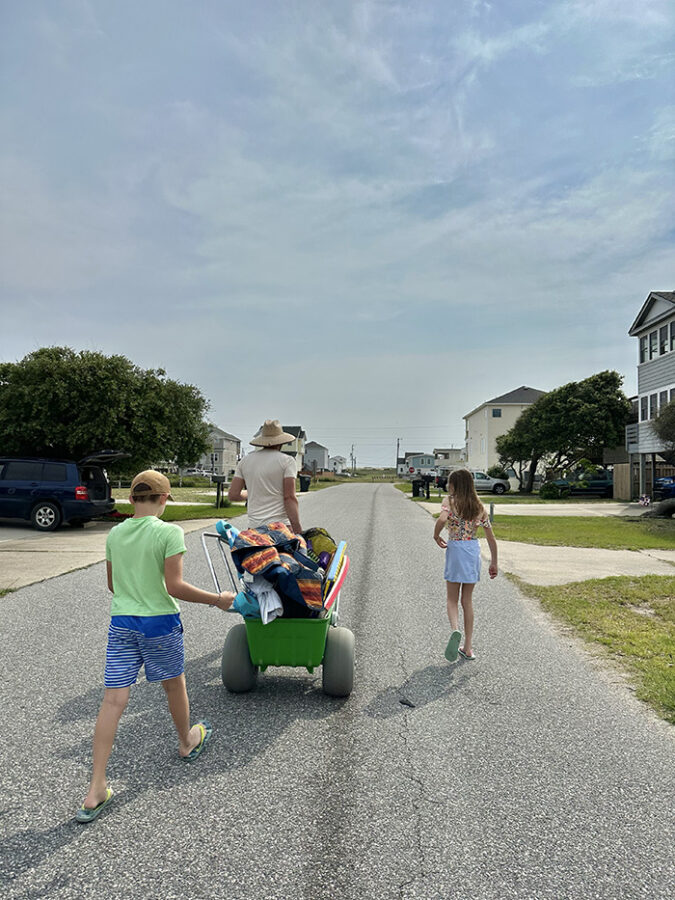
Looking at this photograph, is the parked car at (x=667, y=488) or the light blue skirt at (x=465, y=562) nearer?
the light blue skirt at (x=465, y=562)

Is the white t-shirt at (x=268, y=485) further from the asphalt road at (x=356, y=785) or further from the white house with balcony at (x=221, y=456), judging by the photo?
the white house with balcony at (x=221, y=456)

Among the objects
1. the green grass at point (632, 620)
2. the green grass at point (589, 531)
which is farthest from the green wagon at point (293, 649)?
the green grass at point (589, 531)

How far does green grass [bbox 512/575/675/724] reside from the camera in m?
5.23

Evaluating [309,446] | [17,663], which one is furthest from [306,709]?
[309,446]

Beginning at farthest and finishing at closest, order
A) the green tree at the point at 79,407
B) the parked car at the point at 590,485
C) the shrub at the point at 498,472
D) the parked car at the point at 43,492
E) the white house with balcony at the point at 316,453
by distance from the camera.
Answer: the white house with balcony at the point at 316,453
the shrub at the point at 498,472
the parked car at the point at 590,485
the green tree at the point at 79,407
the parked car at the point at 43,492

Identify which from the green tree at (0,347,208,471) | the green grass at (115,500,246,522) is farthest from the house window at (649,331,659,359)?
the green tree at (0,347,208,471)

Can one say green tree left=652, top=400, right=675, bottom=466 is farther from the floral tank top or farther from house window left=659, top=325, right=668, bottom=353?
the floral tank top

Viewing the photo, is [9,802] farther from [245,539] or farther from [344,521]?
[344,521]

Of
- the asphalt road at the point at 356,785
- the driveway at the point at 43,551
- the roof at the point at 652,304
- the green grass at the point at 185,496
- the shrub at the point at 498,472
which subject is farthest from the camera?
the shrub at the point at 498,472

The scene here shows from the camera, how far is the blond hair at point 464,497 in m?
5.84

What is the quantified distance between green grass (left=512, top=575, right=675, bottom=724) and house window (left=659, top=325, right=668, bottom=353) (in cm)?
2262

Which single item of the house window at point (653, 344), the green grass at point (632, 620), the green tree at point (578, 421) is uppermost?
the house window at point (653, 344)

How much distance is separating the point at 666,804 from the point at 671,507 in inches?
841

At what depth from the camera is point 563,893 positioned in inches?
100
